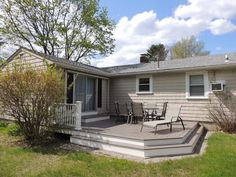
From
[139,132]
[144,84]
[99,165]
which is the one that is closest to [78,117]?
[139,132]

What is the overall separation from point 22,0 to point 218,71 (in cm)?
1899

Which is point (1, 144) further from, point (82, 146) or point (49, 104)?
point (82, 146)

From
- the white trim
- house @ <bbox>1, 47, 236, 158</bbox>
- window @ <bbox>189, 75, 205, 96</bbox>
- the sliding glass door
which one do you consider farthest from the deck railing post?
window @ <bbox>189, 75, 205, 96</bbox>

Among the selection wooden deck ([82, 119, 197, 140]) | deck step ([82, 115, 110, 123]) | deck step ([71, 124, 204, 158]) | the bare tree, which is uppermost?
the bare tree

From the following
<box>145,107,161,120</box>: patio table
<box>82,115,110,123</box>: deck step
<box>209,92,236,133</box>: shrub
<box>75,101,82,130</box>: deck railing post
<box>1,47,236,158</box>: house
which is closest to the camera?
<box>1,47,236,158</box>: house

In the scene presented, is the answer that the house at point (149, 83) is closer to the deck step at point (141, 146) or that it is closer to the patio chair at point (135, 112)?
the patio chair at point (135, 112)

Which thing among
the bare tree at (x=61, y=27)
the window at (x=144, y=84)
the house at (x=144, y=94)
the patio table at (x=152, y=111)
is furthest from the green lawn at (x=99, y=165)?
the bare tree at (x=61, y=27)

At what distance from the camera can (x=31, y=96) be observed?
704cm

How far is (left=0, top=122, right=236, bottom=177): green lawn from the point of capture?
4758mm

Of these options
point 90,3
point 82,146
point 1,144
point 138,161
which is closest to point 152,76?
point 82,146

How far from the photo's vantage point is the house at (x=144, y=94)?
20.8 feet

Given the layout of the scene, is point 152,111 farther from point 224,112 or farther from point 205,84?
point 224,112

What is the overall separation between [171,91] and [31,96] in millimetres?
6910

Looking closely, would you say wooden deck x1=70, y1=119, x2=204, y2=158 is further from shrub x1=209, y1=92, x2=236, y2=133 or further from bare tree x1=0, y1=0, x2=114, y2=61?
bare tree x1=0, y1=0, x2=114, y2=61
